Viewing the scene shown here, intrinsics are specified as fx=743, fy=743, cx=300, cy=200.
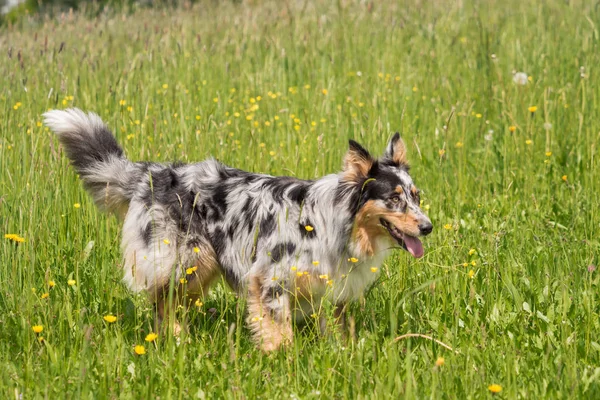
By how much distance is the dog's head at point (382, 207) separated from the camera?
11.7ft

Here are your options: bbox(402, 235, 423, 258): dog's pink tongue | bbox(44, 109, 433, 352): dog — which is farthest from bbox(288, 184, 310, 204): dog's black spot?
bbox(402, 235, 423, 258): dog's pink tongue

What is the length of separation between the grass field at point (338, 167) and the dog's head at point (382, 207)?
0.99 ft

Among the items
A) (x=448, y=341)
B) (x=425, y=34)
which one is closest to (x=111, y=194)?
(x=448, y=341)

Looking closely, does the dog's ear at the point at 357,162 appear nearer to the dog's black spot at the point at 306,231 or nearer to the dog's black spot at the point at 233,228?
the dog's black spot at the point at 306,231

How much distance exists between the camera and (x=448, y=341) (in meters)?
3.37

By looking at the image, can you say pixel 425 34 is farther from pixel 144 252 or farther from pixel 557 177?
pixel 144 252

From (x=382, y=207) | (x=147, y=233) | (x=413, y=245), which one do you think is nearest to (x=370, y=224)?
(x=382, y=207)

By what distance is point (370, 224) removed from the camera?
3678 millimetres

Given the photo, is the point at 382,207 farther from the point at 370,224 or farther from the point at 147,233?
the point at 147,233

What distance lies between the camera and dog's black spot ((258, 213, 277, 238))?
3.82 meters

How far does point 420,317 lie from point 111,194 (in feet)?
5.85

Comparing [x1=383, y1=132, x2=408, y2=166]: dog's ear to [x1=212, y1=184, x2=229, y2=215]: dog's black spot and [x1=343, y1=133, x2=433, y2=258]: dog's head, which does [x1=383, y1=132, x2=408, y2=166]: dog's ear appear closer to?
[x1=343, y1=133, x2=433, y2=258]: dog's head

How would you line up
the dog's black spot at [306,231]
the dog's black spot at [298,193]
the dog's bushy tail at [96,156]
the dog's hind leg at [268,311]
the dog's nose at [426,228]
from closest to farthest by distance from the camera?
the dog's nose at [426,228]
the dog's hind leg at [268,311]
the dog's black spot at [306,231]
the dog's black spot at [298,193]
the dog's bushy tail at [96,156]

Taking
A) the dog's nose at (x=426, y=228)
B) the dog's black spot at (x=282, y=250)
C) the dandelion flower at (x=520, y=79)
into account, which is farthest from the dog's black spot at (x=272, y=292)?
the dandelion flower at (x=520, y=79)
